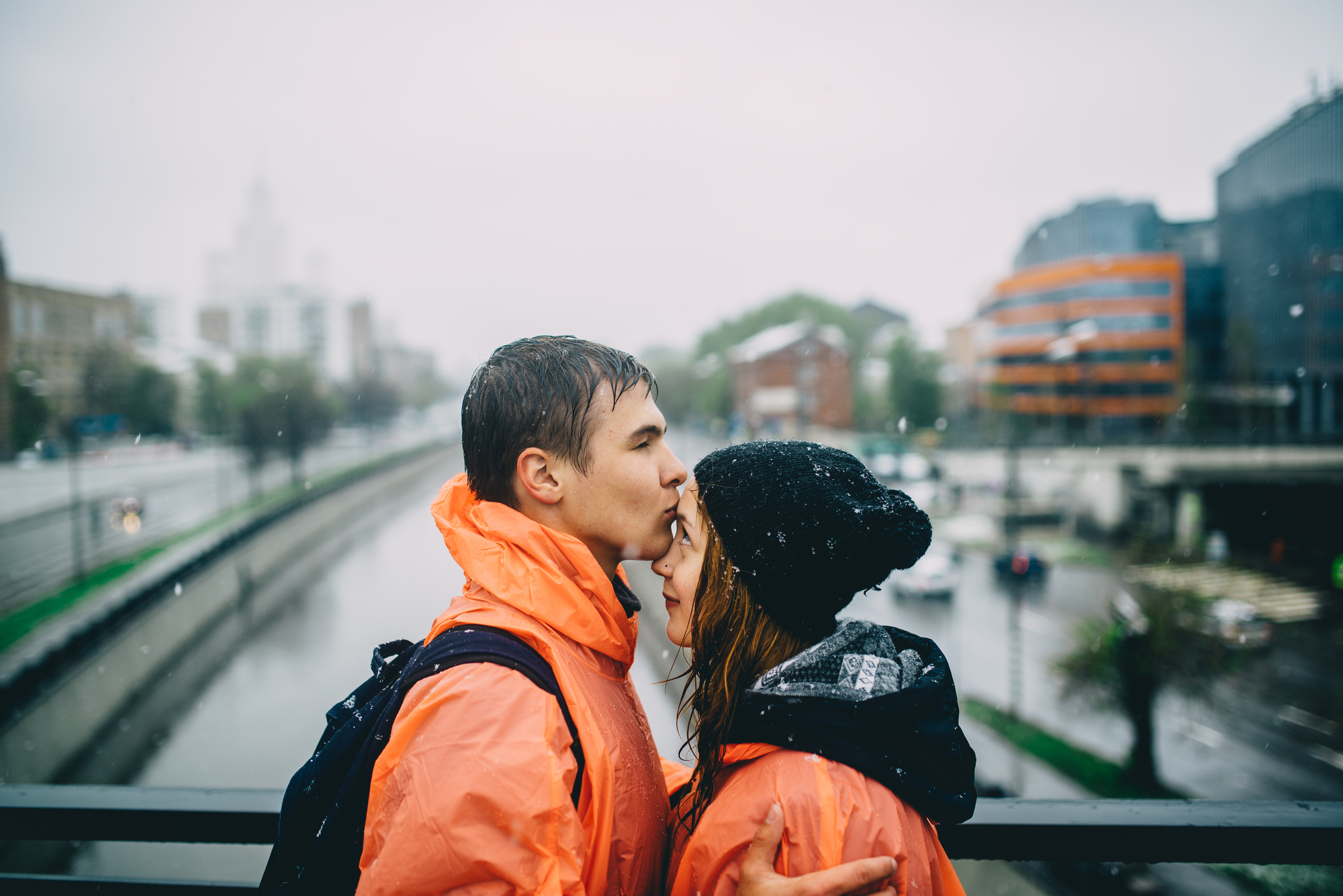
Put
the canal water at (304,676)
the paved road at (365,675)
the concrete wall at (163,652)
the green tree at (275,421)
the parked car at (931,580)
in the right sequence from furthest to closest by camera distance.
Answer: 1. the green tree at (275,421)
2. the parked car at (931,580)
3. the paved road at (365,675)
4. the concrete wall at (163,652)
5. the canal water at (304,676)

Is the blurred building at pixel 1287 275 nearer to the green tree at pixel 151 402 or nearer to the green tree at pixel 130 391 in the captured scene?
the green tree at pixel 130 391

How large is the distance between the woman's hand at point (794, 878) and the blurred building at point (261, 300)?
29.9 metres

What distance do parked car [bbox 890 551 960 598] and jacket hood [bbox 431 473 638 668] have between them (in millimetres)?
15098

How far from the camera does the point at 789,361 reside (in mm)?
27734

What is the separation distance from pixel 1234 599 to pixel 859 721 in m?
22.6

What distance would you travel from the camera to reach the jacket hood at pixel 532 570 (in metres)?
0.96

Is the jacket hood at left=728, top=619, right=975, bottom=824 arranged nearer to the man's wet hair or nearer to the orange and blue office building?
the man's wet hair

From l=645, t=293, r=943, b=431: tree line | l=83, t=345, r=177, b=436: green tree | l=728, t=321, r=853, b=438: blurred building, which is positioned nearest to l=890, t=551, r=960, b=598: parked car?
l=645, t=293, r=943, b=431: tree line

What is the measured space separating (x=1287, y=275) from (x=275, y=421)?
31691mm

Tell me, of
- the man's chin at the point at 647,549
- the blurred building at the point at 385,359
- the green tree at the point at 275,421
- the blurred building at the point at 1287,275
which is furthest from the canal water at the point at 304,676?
the blurred building at the point at 1287,275

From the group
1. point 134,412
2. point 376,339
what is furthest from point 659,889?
point 376,339

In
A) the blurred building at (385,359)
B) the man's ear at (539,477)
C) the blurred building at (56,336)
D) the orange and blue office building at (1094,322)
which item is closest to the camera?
the man's ear at (539,477)

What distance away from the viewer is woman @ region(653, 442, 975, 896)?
877 mm

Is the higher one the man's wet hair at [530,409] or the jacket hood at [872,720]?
the man's wet hair at [530,409]
